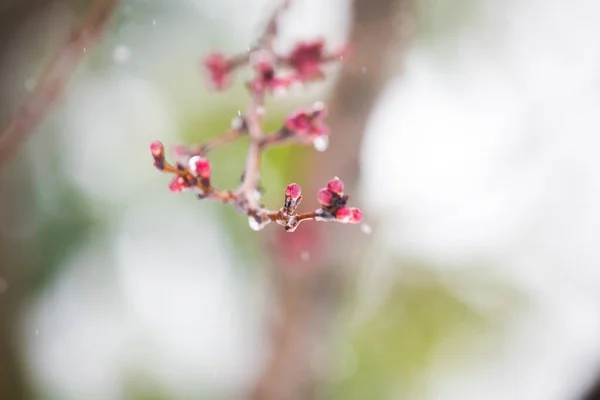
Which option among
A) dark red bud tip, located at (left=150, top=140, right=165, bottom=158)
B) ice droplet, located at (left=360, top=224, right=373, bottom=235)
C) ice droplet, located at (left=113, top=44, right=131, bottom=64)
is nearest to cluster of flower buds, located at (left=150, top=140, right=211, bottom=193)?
dark red bud tip, located at (left=150, top=140, right=165, bottom=158)

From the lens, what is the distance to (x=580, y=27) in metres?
1.44

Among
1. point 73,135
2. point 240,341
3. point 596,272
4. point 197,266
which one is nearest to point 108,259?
point 197,266

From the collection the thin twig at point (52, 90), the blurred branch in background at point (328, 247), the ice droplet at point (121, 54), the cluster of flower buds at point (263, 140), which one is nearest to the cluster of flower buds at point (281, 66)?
the cluster of flower buds at point (263, 140)

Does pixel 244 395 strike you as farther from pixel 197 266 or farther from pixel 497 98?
pixel 497 98

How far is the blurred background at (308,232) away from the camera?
1.23m

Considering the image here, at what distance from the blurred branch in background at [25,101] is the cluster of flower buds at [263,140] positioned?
0.50ft

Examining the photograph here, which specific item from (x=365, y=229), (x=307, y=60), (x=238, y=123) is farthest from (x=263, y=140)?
(x=365, y=229)

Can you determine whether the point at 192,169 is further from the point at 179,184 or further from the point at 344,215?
the point at 344,215

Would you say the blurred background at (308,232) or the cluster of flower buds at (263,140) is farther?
the blurred background at (308,232)

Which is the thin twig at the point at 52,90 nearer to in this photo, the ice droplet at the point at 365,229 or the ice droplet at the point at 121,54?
the ice droplet at the point at 365,229

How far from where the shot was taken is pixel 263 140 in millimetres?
503

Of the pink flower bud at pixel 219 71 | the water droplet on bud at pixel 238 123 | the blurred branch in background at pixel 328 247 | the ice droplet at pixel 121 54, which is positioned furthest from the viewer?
the ice droplet at pixel 121 54

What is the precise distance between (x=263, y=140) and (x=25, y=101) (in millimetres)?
641

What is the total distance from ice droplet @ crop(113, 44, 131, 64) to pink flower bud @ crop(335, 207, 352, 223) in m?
1.31
